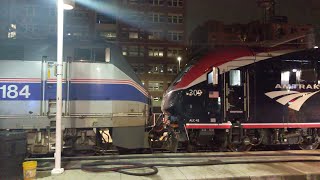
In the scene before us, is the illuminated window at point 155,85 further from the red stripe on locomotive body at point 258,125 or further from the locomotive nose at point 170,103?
the red stripe on locomotive body at point 258,125

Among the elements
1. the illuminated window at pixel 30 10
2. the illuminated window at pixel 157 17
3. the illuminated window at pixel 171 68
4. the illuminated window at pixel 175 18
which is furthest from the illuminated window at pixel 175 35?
the illuminated window at pixel 30 10

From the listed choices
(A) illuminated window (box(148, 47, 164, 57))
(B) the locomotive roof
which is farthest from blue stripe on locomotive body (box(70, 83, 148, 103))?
(A) illuminated window (box(148, 47, 164, 57))

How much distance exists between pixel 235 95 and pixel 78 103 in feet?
18.7

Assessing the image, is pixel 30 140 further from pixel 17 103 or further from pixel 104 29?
pixel 104 29

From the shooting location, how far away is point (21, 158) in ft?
22.1

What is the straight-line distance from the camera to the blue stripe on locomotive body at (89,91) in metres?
9.18

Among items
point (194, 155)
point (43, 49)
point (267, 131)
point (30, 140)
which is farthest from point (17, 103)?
point (267, 131)

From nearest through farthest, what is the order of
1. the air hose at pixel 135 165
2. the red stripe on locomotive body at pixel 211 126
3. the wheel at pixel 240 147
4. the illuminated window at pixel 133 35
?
the air hose at pixel 135 165
the red stripe on locomotive body at pixel 211 126
the wheel at pixel 240 147
the illuminated window at pixel 133 35

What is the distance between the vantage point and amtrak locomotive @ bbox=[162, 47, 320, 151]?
1103 cm

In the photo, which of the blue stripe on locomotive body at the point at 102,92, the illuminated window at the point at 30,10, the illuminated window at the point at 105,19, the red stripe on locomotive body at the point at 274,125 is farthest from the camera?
the illuminated window at the point at 105,19

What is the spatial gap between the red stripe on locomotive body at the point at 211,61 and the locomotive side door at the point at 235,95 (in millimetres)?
549

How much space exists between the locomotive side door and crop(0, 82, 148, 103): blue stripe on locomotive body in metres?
3.52

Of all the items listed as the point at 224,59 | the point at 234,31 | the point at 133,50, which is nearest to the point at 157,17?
the point at 133,50

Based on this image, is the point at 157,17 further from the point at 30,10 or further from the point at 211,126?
the point at 211,126
